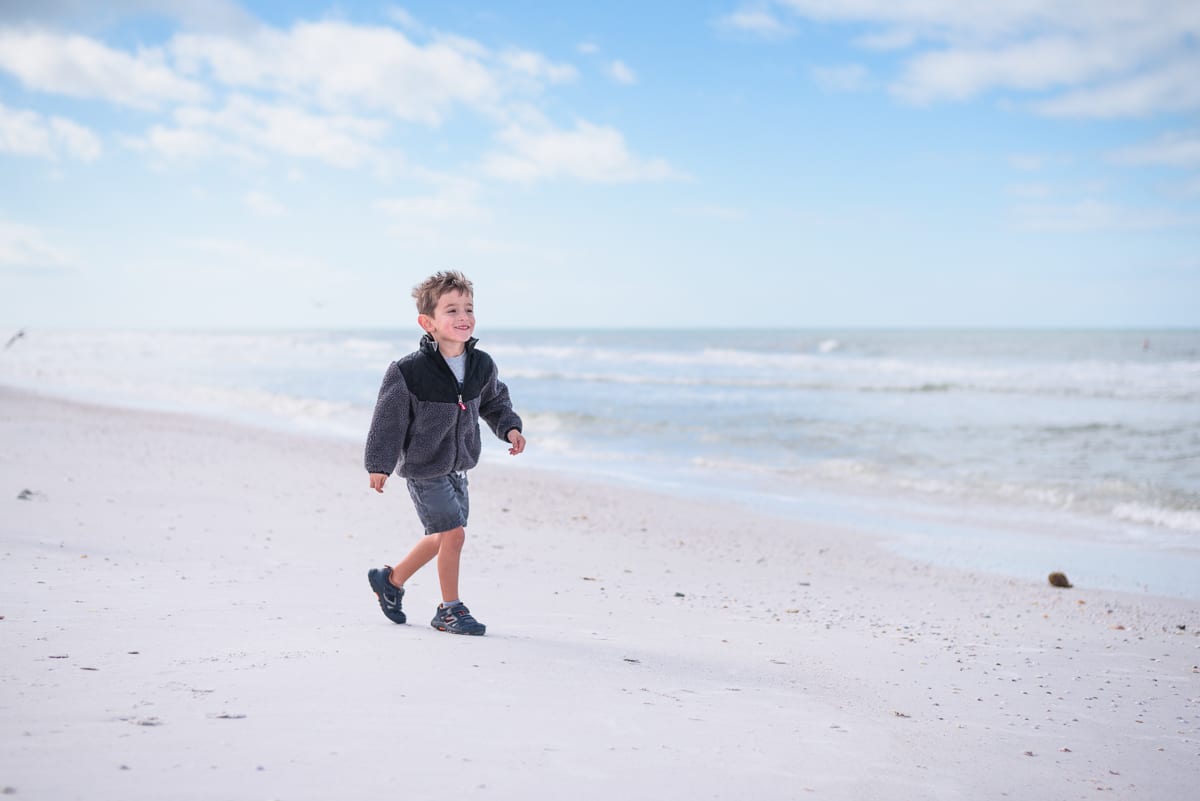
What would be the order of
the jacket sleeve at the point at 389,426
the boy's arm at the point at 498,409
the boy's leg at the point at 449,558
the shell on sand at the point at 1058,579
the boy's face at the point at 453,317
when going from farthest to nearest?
the shell on sand at the point at 1058,579 < the boy's arm at the point at 498,409 < the boy's leg at the point at 449,558 < the boy's face at the point at 453,317 < the jacket sleeve at the point at 389,426

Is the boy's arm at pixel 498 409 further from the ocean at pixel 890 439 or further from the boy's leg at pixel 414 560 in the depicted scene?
the ocean at pixel 890 439

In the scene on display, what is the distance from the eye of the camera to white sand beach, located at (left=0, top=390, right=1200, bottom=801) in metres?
2.40

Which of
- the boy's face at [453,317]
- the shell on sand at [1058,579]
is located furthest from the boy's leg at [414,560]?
the shell on sand at [1058,579]

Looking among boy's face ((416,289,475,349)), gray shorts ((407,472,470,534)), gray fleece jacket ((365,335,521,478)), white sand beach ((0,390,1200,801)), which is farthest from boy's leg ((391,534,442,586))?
boy's face ((416,289,475,349))

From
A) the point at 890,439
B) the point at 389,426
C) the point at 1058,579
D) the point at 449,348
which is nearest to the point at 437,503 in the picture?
the point at 389,426

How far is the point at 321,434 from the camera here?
616 inches

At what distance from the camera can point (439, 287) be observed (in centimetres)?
385

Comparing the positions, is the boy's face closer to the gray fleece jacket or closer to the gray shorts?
the gray fleece jacket

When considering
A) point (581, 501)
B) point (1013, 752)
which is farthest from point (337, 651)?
point (581, 501)

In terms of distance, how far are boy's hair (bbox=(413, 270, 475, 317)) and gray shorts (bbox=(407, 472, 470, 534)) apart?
776mm

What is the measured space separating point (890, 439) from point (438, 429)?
13.5 metres

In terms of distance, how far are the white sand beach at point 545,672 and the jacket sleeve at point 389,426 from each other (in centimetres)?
77

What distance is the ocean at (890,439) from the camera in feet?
29.4

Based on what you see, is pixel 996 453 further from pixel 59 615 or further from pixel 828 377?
pixel 828 377
